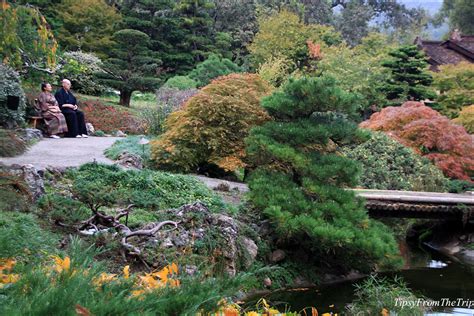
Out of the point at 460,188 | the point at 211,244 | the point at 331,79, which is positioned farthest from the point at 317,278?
the point at 460,188

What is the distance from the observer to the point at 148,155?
1152cm

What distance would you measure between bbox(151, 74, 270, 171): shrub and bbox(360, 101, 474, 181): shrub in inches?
215

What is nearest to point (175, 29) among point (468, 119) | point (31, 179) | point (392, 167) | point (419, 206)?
point (468, 119)

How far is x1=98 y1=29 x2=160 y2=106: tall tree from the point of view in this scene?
22.6 m

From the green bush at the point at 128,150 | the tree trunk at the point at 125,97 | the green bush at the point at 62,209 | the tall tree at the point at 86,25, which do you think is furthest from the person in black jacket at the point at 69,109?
the tall tree at the point at 86,25

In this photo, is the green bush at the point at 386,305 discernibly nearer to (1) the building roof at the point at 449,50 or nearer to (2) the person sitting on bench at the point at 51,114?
(2) the person sitting on bench at the point at 51,114

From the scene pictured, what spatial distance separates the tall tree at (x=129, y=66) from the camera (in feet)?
74.3

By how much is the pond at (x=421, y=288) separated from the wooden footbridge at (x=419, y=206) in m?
0.82

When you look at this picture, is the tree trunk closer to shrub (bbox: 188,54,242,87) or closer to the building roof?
shrub (bbox: 188,54,242,87)

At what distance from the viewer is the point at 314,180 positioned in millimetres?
8367

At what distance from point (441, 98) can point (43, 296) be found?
21.9 meters

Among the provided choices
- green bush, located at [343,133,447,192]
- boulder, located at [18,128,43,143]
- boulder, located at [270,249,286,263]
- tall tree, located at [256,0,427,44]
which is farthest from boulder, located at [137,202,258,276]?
tall tree, located at [256,0,427,44]

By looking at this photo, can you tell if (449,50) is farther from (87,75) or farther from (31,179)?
(31,179)

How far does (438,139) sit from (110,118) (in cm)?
976
